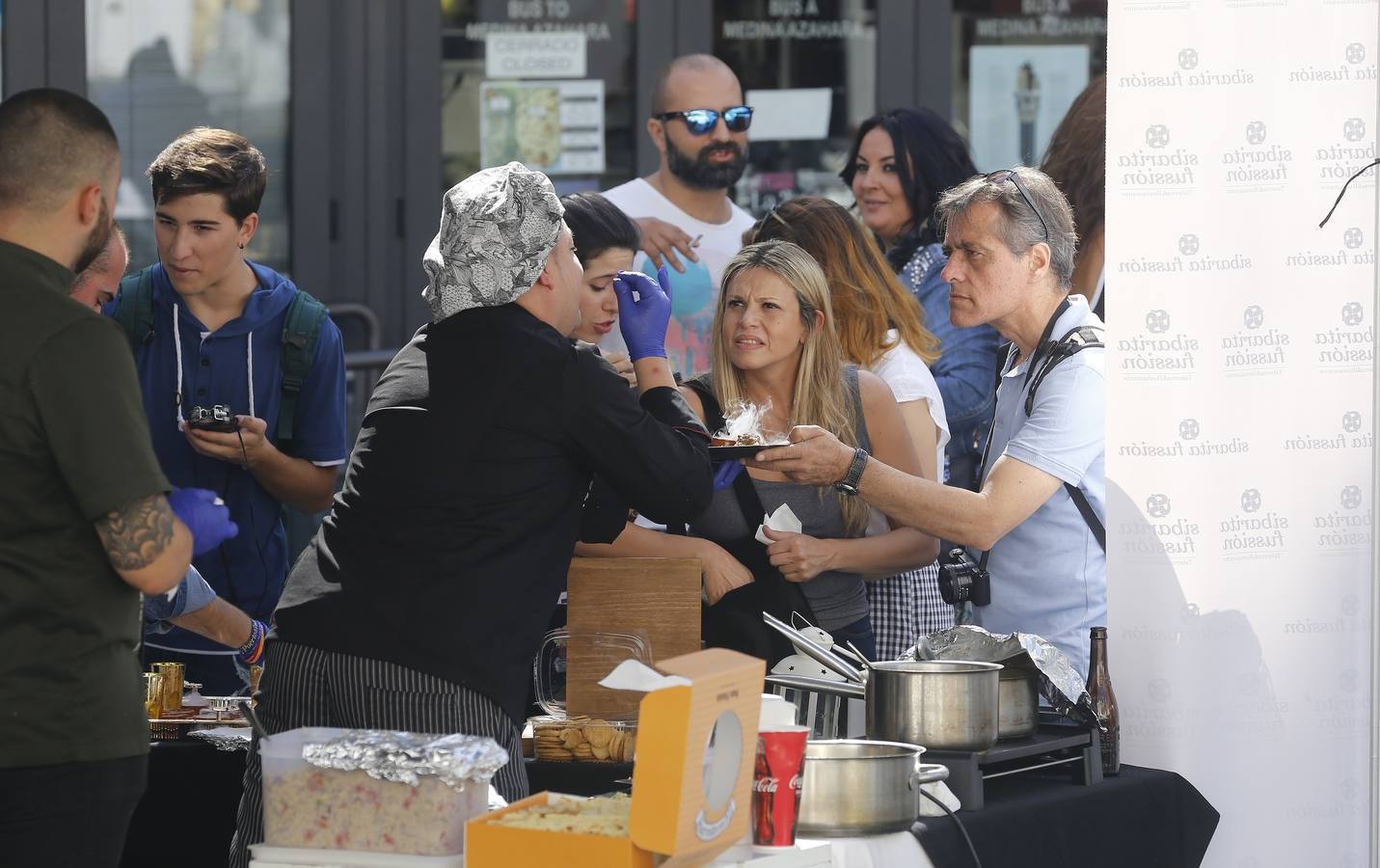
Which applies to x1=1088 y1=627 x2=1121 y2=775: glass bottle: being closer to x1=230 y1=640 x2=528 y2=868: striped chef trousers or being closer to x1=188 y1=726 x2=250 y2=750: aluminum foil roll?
x1=230 y1=640 x2=528 y2=868: striped chef trousers

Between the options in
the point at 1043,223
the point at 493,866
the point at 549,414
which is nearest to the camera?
the point at 493,866

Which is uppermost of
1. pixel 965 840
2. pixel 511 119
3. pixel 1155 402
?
pixel 511 119

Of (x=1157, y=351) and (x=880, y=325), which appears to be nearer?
(x=1157, y=351)

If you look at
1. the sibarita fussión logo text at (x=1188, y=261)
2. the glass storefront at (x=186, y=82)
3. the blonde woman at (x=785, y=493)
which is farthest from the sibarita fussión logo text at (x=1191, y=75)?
the glass storefront at (x=186, y=82)

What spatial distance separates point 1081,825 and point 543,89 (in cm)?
461

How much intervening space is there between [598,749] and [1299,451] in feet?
4.67

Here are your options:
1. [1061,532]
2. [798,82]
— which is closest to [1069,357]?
[1061,532]

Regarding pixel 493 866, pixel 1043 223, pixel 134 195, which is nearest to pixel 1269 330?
pixel 1043 223

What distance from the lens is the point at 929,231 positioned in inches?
188

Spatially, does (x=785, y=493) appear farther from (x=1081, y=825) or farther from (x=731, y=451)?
(x=1081, y=825)

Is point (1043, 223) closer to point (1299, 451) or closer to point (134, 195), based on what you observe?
point (1299, 451)

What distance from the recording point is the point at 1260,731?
321 centimetres

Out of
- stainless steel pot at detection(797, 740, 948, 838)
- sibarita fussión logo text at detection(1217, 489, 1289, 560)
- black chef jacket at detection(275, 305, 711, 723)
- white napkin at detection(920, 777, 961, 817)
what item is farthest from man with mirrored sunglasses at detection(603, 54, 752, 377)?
stainless steel pot at detection(797, 740, 948, 838)

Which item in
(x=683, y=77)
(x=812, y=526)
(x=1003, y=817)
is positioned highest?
(x=683, y=77)
